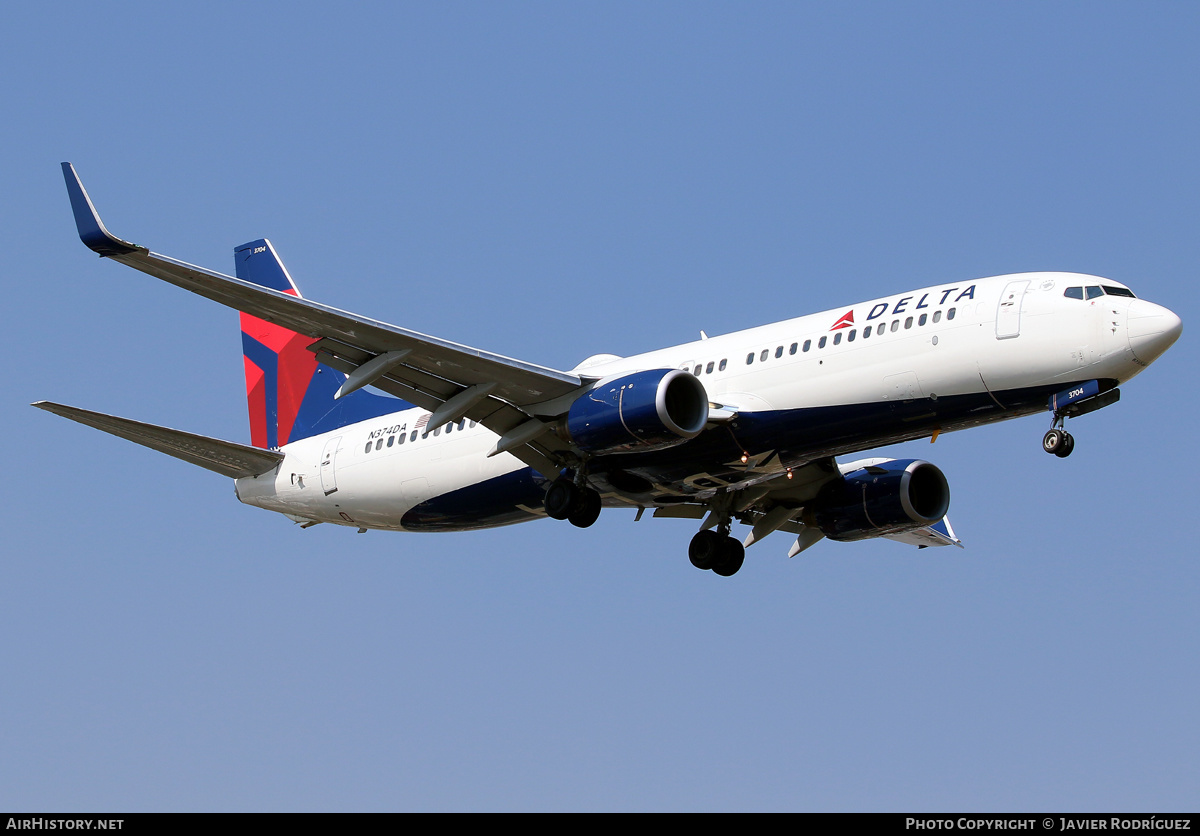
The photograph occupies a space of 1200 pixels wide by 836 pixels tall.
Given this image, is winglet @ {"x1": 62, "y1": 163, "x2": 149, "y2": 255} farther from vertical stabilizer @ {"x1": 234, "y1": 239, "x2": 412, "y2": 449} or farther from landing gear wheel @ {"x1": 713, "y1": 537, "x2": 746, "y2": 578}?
landing gear wheel @ {"x1": 713, "y1": 537, "x2": 746, "y2": 578}

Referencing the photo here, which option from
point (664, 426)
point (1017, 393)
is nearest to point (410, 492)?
point (664, 426)

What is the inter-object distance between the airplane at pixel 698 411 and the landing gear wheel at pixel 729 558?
0.14 ft

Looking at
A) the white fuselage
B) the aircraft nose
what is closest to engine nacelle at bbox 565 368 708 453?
the white fuselage

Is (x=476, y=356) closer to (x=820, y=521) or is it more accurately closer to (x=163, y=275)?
(x=163, y=275)

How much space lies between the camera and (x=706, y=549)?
35031 mm

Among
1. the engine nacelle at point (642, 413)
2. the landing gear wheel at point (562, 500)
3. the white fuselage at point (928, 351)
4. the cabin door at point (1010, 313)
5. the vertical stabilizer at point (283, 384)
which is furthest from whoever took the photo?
the vertical stabilizer at point (283, 384)

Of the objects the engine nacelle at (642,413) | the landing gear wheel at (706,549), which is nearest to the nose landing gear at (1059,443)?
the engine nacelle at (642,413)

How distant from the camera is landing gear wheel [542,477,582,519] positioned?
3084 cm

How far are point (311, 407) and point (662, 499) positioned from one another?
1100 centimetres

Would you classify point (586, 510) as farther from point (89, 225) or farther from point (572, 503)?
point (89, 225)

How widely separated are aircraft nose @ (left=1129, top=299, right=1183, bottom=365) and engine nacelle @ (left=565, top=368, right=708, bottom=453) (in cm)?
807

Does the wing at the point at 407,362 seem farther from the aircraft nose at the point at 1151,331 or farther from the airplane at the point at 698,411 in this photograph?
the aircraft nose at the point at 1151,331

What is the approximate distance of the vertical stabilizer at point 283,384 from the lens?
3741cm
